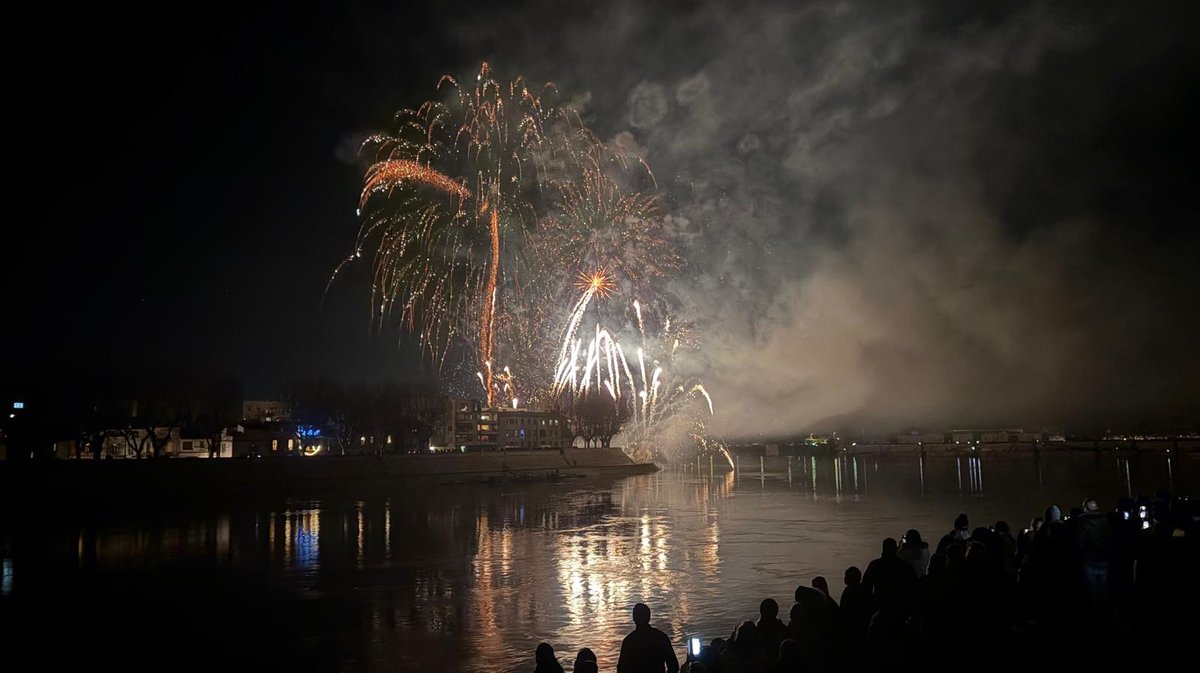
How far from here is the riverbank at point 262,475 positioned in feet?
140

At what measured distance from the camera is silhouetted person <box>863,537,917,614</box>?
786 centimetres

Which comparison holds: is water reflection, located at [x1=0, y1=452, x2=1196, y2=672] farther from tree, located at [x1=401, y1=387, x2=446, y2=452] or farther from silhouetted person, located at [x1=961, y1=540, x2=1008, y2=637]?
tree, located at [x1=401, y1=387, x2=446, y2=452]

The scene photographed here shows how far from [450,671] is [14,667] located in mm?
6584

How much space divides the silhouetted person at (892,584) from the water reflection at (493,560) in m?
4.59

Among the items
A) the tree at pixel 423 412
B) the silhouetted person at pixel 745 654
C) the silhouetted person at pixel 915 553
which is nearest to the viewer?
the silhouetted person at pixel 745 654

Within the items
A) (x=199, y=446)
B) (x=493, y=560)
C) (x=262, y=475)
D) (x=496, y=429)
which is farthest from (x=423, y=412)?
(x=493, y=560)

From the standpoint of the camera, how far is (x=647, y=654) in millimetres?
6766

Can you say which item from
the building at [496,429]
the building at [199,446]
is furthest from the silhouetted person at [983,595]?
the building at [496,429]

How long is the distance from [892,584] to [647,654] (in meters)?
3.08

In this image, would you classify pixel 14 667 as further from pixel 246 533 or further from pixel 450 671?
pixel 246 533

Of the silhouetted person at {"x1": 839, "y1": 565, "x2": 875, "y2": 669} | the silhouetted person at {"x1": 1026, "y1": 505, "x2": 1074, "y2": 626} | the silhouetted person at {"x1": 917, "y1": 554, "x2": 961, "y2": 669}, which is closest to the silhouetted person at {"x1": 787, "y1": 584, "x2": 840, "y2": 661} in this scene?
the silhouetted person at {"x1": 839, "y1": 565, "x2": 875, "y2": 669}

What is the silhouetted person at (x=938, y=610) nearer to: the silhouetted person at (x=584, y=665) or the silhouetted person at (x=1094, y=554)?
the silhouetted person at (x=1094, y=554)

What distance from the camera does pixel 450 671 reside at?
1106 centimetres

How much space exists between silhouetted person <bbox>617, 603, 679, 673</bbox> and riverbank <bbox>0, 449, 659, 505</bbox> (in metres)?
44.1
